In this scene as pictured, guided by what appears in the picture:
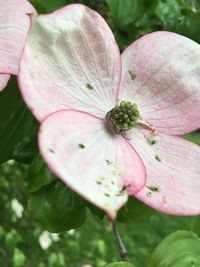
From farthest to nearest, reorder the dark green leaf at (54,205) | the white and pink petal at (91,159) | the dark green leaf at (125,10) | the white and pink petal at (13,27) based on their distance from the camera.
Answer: the dark green leaf at (125,10), the dark green leaf at (54,205), the white and pink petal at (13,27), the white and pink petal at (91,159)

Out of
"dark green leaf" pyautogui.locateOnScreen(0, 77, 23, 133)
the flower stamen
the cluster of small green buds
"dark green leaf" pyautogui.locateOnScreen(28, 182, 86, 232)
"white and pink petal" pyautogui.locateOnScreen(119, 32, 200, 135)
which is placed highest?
"white and pink petal" pyautogui.locateOnScreen(119, 32, 200, 135)

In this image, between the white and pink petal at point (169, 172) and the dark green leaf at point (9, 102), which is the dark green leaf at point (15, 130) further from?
the white and pink petal at point (169, 172)

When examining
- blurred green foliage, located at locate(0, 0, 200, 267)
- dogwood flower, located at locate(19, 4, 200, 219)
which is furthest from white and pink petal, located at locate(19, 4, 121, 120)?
blurred green foliage, located at locate(0, 0, 200, 267)

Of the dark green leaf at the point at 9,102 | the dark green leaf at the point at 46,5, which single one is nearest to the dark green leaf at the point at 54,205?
the dark green leaf at the point at 9,102

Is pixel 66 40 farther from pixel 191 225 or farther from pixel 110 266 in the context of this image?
pixel 191 225

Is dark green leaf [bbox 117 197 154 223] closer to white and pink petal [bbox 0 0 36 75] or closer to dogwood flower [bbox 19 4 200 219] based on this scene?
dogwood flower [bbox 19 4 200 219]

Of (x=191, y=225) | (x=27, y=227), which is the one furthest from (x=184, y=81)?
(x=27, y=227)
